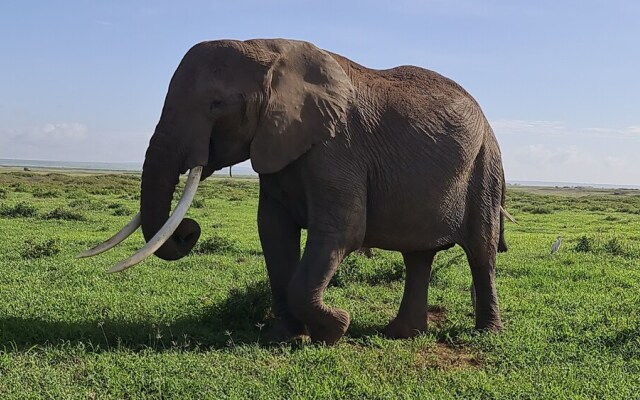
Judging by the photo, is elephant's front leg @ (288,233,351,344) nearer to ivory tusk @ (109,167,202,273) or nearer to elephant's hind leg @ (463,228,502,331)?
ivory tusk @ (109,167,202,273)

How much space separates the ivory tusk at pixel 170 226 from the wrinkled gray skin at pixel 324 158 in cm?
10

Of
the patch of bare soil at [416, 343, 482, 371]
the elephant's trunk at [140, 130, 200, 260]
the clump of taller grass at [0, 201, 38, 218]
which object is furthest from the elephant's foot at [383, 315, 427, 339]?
the clump of taller grass at [0, 201, 38, 218]

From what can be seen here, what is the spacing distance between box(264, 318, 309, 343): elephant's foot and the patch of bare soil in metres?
1.00

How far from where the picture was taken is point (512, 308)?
7.02m

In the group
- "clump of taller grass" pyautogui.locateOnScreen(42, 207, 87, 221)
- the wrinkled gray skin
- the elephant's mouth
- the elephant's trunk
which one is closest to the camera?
the elephant's mouth

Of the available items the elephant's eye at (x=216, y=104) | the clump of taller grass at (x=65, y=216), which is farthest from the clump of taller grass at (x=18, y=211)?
the elephant's eye at (x=216, y=104)

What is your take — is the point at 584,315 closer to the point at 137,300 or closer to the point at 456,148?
the point at 456,148

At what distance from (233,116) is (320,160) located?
0.73 metres

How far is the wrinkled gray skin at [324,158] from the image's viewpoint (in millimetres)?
4566

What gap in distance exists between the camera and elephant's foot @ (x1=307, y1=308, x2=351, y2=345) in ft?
16.2

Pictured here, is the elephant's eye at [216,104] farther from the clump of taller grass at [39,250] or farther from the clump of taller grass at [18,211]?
the clump of taller grass at [18,211]

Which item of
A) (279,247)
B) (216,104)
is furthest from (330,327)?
(216,104)

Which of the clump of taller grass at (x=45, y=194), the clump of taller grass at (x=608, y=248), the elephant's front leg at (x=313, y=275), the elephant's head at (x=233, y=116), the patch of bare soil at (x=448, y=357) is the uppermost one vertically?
the elephant's head at (x=233, y=116)

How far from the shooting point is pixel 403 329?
5750 millimetres
